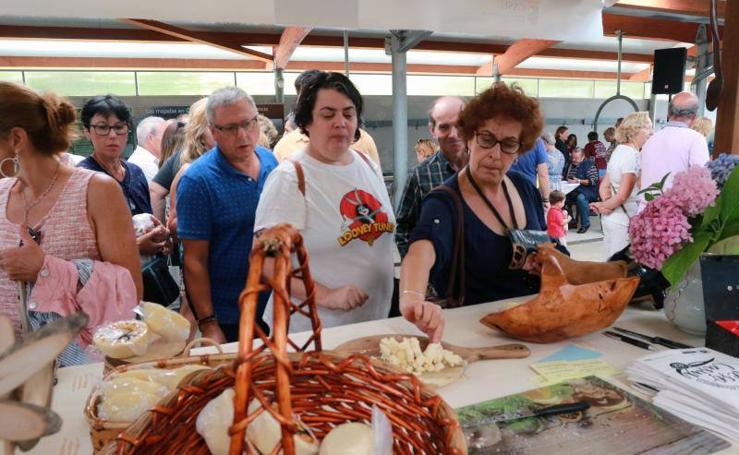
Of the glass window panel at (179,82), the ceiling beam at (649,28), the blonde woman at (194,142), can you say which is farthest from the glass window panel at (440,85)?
the blonde woman at (194,142)

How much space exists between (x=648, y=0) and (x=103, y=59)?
691cm

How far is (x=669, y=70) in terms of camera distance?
4.29 metres

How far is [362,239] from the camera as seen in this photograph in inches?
65.0

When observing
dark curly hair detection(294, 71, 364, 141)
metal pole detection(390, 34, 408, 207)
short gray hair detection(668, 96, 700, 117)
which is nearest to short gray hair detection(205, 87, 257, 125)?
dark curly hair detection(294, 71, 364, 141)

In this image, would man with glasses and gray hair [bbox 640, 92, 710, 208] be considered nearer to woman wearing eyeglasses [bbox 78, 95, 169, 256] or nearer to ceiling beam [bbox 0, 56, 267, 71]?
woman wearing eyeglasses [bbox 78, 95, 169, 256]

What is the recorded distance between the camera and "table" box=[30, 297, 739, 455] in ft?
2.85

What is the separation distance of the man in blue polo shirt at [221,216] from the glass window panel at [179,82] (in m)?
6.20

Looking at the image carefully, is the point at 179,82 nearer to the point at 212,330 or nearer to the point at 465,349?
the point at 212,330

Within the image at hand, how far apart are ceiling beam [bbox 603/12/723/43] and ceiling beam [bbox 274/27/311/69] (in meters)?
3.15

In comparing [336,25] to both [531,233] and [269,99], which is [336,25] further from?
[269,99]

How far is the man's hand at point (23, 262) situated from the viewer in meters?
1.23

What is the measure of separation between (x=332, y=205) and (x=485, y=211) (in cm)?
48

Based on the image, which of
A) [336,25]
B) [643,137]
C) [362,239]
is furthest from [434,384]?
[643,137]

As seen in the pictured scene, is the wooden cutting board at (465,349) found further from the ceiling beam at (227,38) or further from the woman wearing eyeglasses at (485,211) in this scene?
the ceiling beam at (227,38)
